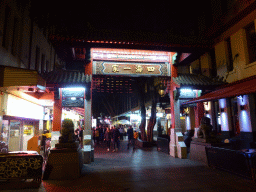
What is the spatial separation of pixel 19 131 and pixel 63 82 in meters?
5.83

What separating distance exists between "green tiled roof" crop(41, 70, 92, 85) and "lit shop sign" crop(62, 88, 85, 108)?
0.74 m

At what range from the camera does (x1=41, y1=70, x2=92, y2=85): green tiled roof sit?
9.13m

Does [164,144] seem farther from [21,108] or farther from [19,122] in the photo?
[19,122]

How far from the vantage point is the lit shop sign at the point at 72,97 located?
32.4ft

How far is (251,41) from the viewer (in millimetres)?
11219

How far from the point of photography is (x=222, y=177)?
247 inches

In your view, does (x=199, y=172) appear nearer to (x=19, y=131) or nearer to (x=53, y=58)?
(x=19, y=131)

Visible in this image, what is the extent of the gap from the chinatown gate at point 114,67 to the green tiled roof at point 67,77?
0.23m

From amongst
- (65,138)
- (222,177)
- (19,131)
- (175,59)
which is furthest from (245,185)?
(19,131)

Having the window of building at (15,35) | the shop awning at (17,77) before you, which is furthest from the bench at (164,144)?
the window of building at (15,35)

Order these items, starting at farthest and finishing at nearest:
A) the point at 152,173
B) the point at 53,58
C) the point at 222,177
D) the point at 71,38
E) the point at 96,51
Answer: the point at 53,58 → the point at 96,51 → the point at 71,38 → the point at 152,173 → the point at 222,177

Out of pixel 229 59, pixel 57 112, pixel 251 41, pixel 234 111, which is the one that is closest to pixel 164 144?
pixel 234 111

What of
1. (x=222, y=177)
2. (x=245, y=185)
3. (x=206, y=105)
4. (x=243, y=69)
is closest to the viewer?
(x=245, y=185)

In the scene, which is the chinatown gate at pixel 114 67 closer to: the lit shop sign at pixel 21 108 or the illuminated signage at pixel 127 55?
the illuminated signage at pixel 127 55
